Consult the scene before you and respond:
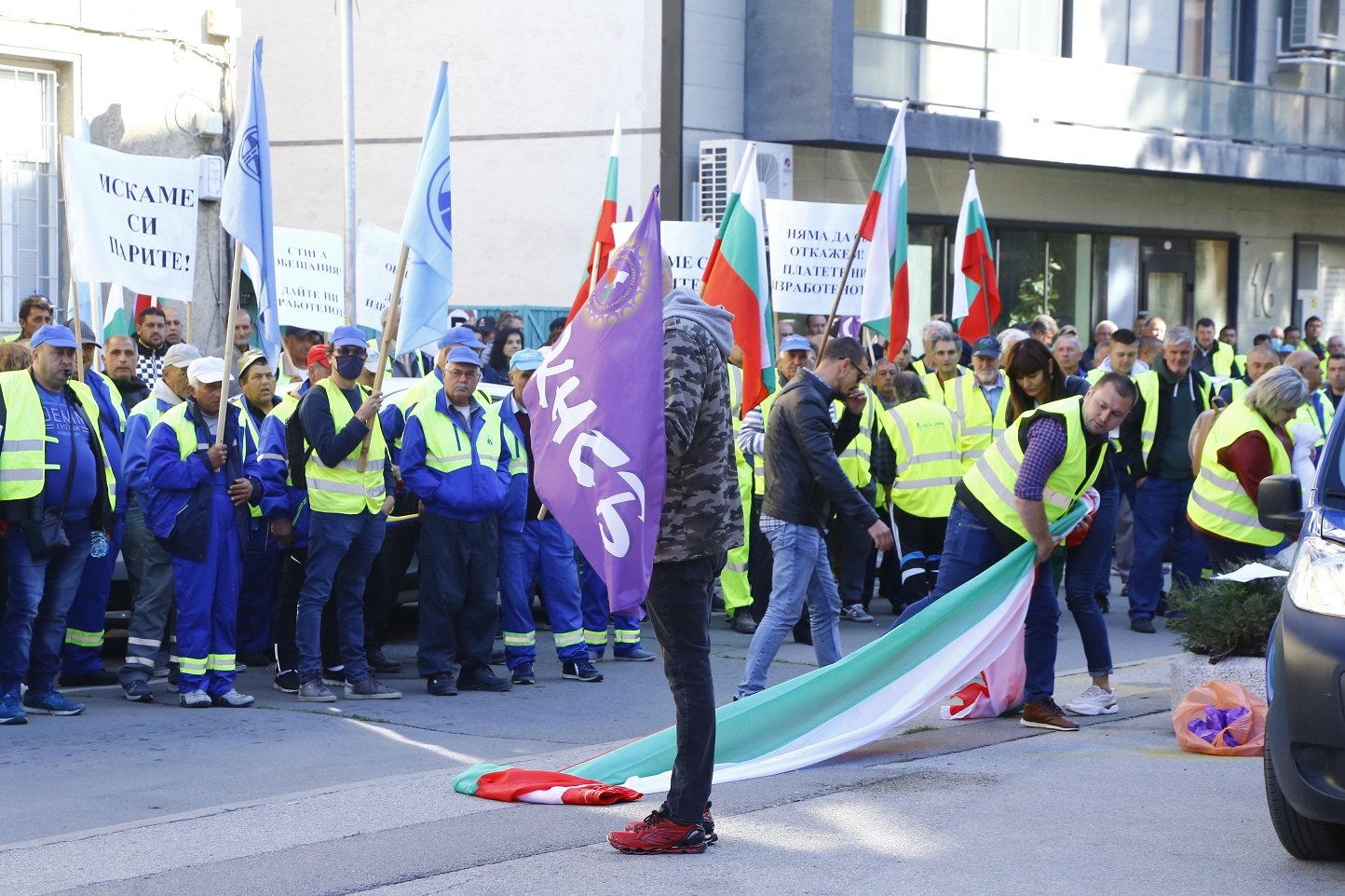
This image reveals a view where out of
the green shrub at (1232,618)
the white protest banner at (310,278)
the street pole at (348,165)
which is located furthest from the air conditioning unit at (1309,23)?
the green shrub at (1232,618)

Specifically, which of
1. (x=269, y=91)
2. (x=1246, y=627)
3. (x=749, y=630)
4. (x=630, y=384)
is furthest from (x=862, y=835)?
(x=269, y=91)

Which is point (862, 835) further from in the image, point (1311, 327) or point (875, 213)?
point (1311, 327)

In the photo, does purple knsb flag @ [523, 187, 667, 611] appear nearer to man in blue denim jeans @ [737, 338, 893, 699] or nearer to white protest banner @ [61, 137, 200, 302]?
man in blue denim jeans @ [737, 338, 893, 699]

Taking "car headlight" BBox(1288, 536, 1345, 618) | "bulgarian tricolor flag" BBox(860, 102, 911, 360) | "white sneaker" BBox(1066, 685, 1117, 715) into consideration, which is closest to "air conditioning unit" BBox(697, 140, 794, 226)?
"bulgarian tricolor flag" BBox(860, 102, 911, 360)

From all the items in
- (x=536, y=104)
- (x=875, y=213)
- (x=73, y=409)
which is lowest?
(x=73, y=409)

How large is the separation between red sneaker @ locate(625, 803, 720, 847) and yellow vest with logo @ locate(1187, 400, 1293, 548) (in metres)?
5.18

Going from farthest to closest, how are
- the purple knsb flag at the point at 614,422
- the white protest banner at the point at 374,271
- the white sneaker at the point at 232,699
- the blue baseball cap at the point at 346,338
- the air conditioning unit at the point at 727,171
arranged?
the air conditioning unit at the point at 727,171 < the white protest banner at the point at 374,271 < the blue baseball cap at the point at 346,338 < the white sneaker at the point at 232,699 < the purple knsb flag at the point at 614,422

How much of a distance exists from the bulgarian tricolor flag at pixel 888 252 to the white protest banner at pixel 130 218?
15.8 ft

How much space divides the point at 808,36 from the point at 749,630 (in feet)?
38.4

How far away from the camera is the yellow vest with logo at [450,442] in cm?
1008

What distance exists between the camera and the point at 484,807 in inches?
273

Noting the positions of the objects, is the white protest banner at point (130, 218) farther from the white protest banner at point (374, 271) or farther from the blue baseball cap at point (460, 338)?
the white protest banner at point (374, 271)

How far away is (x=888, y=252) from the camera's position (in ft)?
45.0

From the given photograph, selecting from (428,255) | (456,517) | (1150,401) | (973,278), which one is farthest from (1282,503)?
(973,278)
